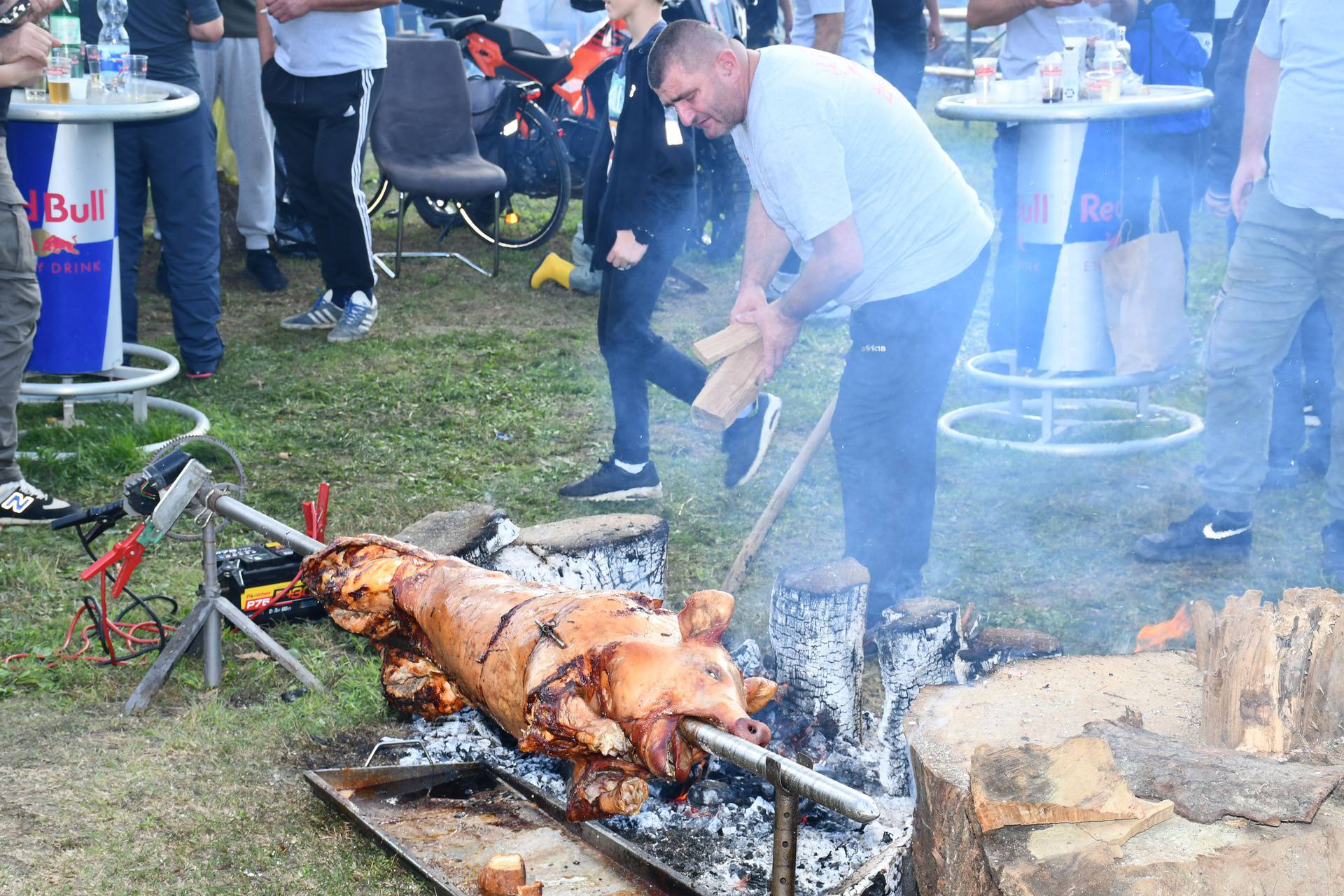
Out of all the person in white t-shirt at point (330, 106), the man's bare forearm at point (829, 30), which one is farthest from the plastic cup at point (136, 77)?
the man's bare forearm at point (829, 30)

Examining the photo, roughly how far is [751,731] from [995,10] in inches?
195

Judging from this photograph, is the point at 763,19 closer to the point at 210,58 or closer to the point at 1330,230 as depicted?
the point at 210,58

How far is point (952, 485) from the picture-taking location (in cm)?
587

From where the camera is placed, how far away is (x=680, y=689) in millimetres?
2463

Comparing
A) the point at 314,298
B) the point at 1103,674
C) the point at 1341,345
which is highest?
the point at 1341,345

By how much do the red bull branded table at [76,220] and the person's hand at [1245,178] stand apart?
4.31 meters

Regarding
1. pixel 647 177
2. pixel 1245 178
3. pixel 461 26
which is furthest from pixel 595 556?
pixel 461 26

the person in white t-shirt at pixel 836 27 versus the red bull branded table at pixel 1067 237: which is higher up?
the person in white t-shirt at pixel 836 27

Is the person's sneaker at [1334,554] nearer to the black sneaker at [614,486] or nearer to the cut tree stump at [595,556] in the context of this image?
the cut tree stump at [595,556]

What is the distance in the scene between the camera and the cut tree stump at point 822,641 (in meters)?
3.54

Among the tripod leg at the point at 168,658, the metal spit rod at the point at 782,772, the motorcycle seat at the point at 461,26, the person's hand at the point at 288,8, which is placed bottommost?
the tripod leg at the point at 168,658

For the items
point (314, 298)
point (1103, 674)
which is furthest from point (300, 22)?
point (1103, 674)

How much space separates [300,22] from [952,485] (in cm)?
439

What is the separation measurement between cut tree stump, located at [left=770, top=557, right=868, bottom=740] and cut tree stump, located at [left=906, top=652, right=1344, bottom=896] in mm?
553
